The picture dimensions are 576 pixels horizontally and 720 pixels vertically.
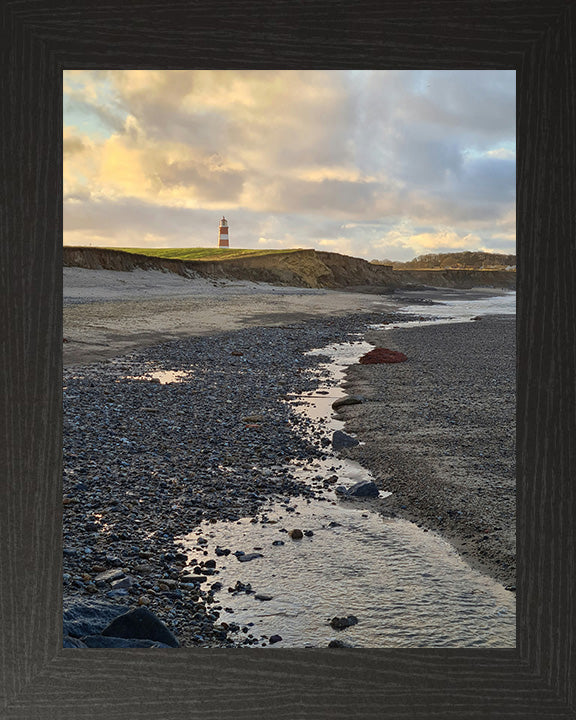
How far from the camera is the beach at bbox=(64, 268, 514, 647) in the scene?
276 cm

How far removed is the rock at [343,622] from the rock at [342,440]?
2638mm

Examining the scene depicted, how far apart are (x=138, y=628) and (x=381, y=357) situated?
8.41m

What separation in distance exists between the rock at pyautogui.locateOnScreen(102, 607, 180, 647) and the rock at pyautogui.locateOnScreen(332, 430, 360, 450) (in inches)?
125

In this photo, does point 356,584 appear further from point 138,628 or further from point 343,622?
point 138,628

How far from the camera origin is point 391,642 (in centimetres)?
216

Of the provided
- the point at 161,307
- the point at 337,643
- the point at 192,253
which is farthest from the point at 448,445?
the point at 192,253

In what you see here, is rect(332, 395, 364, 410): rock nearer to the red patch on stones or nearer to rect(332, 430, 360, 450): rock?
rect(332, 430, 360, 450): rock

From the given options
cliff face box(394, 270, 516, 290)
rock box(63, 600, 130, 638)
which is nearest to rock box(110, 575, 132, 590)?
rock box(63, 600, 130, 638)

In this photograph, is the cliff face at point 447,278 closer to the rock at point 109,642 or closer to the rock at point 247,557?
the rock at point 247,557

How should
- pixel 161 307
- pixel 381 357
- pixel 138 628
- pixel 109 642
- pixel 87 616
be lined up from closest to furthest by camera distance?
pixel 109 642, pixel 138 628, pixel 87 616, pixel 381 357, pixel 161 307

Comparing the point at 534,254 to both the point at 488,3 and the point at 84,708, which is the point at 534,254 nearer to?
the point at 488,3

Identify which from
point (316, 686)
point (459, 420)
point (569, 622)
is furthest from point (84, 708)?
point (459, 420)

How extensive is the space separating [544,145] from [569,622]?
1.03 m

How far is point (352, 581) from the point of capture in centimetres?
272
